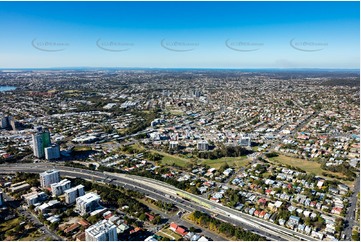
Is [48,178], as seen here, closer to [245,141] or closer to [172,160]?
[172,160]

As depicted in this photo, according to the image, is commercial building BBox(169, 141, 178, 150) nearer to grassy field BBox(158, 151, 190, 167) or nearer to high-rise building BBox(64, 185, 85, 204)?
grassy field BBox(158, 151, 190, 167)

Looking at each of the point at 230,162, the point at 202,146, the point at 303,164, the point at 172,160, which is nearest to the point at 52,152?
the point at 172,160

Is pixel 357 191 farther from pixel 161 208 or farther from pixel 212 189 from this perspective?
pixel 161 208

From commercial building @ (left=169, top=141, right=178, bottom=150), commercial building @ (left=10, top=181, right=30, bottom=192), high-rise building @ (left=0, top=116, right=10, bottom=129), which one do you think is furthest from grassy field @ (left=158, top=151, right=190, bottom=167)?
high-rise building @ (left=0, top=116, right=10, bottom=129)

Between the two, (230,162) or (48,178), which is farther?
(230,162)

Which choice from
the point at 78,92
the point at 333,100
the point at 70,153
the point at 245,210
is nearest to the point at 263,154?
the point at 245,210

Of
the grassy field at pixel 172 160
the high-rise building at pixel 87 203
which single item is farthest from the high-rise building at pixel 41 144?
the high-rise building at pixel 87 203
